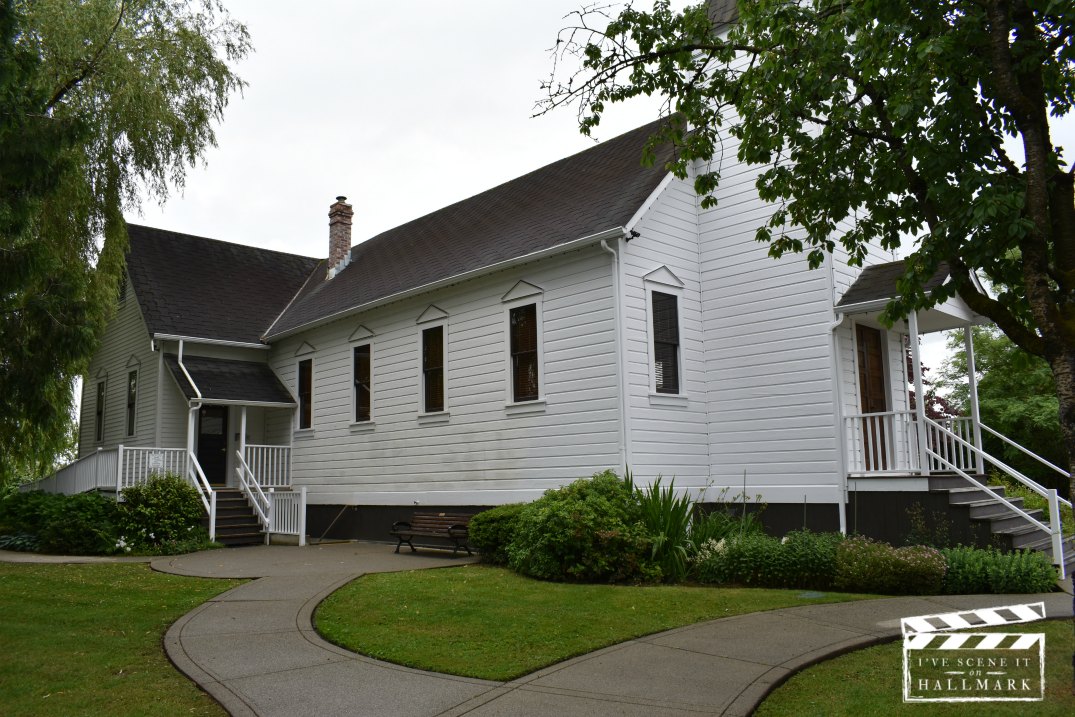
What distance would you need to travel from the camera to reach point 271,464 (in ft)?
67.6

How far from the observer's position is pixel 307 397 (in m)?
20.5

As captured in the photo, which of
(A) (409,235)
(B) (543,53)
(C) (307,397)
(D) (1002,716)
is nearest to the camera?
(D) (1002,716)

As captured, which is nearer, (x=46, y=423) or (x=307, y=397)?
(x=46, y=423)

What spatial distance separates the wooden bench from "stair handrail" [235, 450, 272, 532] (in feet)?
12.0

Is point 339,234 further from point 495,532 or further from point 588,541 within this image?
point 588,541

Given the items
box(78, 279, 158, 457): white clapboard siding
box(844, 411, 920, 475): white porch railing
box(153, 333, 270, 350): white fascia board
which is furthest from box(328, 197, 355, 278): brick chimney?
box(844, 411, 920, 475): white porch railing

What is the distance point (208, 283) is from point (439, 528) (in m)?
12.1

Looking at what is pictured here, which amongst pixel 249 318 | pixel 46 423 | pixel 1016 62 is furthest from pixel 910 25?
pixel 249 318

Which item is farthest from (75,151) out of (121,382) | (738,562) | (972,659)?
(972,659)

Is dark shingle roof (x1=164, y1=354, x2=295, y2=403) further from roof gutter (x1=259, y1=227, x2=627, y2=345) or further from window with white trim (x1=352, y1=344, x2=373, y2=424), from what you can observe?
window with white trim (x1=352, y1=344, x2=373, y2=424)

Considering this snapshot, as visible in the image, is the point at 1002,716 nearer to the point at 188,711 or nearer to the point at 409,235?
the point at 188,711

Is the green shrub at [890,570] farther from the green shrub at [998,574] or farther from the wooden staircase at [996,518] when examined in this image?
the wooden staircase at [996,518]

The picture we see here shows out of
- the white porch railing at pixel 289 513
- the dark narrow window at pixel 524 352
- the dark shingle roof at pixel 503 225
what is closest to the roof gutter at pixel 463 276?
the dark shingle roof at pixel 503 225

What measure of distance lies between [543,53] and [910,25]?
3.48 meters
